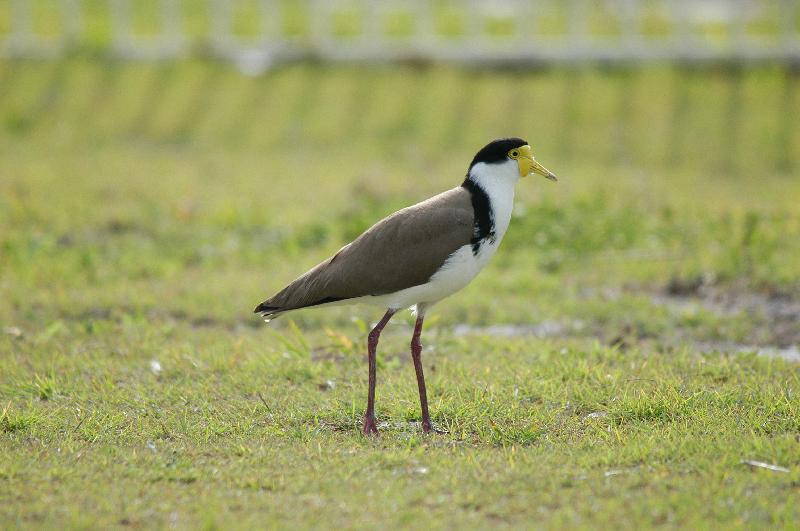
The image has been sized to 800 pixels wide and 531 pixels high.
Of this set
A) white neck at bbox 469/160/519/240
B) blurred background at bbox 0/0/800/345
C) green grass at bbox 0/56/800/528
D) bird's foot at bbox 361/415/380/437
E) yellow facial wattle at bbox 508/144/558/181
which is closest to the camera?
green grass at bbox 0/56/800/528

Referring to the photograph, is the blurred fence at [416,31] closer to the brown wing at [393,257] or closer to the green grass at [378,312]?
the green grass at [378,312]

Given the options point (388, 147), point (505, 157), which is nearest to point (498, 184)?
point (505, 157)

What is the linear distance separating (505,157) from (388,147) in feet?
23.2

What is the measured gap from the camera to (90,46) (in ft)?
50.5

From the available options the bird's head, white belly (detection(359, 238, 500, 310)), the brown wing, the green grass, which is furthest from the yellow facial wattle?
the green grass

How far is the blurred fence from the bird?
9.38m

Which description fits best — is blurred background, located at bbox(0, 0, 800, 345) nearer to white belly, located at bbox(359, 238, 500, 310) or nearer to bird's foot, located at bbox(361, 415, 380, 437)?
white belly, located at bbox(359, 238, 500, 310)

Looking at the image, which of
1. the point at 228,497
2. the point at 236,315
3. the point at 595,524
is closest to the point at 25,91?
the point at 236,315

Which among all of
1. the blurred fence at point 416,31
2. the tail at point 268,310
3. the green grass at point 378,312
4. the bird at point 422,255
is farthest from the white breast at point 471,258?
the blurred fence at point 416,31

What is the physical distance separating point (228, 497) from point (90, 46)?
38.7ft

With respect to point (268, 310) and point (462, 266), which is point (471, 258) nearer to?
point (462, 266)

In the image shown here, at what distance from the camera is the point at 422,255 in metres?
5.76

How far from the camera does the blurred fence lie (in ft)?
49.1

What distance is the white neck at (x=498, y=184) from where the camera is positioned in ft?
19.3
